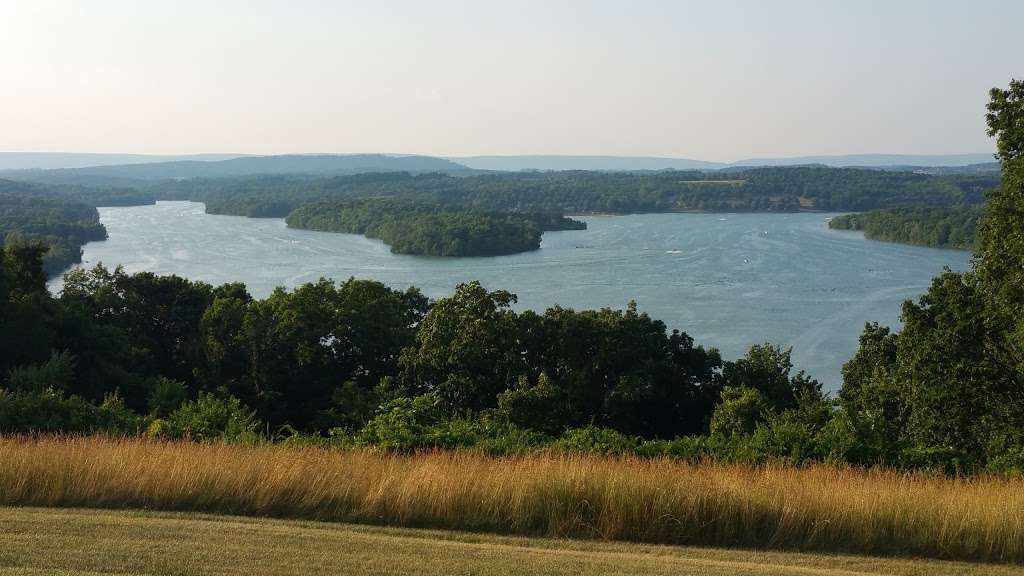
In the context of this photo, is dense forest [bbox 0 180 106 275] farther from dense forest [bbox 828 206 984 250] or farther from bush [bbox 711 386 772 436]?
dense forest [bbox 828 206 984 250]

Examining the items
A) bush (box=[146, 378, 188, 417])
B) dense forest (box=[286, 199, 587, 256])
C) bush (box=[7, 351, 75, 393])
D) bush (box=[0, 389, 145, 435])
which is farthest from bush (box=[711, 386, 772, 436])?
dense forest (box=[286, 199, 587, 256])

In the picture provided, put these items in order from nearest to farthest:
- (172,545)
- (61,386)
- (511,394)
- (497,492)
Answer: (172,545)
(497,492)
(61,386)
(511,394)

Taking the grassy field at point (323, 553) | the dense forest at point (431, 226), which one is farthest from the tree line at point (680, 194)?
the grassy field at point (323, 553)

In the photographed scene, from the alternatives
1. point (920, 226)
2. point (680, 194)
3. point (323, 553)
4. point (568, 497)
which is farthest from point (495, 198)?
point (323, 553)

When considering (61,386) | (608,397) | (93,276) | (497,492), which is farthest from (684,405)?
(93,276)

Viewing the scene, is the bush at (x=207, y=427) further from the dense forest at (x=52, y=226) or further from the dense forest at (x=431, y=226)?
the dense forest at (x=431, y=226)

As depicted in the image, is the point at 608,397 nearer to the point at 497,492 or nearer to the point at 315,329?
the point at 315,329

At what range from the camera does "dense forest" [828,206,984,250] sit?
7921 cm

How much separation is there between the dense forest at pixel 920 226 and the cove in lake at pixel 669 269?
2315mm

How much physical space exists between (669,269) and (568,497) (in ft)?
197

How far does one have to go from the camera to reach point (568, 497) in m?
7.20

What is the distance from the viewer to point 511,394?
66.4 ft

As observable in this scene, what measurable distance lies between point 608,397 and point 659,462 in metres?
13.0

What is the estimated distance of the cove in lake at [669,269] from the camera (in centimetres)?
4812
